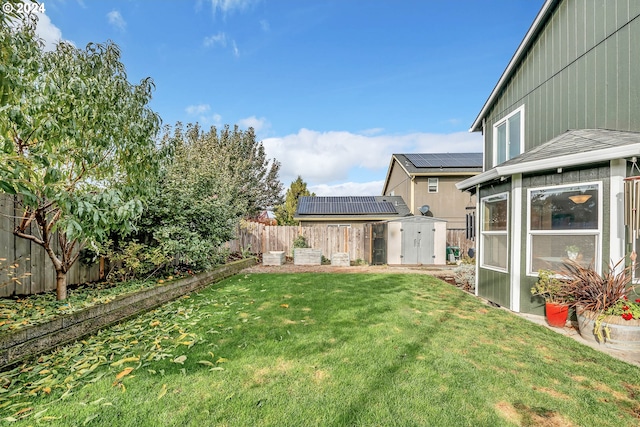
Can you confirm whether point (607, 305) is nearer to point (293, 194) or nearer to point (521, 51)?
point (521, 51)

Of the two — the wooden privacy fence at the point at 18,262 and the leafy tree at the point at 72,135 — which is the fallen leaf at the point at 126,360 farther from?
the wooden privacy fence at the point at 18,262

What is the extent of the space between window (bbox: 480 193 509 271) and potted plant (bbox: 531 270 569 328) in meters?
0.76

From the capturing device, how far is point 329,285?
7.18 meters

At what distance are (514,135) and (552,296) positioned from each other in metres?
4.22

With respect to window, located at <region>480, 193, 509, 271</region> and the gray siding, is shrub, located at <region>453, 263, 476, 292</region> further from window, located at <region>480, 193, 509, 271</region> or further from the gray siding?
the gray siding

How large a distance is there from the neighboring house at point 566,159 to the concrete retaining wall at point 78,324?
6399mm

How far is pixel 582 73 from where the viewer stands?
527 cm

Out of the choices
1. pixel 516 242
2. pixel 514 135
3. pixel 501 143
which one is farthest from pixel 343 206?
pixel 516 242

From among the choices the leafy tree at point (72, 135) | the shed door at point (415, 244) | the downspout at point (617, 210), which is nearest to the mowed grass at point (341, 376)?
the leafy tree at point (72, 135)

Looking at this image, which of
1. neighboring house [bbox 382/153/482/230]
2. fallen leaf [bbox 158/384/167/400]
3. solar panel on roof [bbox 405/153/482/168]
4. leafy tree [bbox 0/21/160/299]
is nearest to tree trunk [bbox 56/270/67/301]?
leafy tree [bbox 0/21/160/299]

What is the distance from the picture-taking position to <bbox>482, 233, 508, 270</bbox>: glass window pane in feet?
18.1

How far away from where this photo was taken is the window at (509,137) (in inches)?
266

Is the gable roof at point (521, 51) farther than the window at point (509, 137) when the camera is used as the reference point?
No

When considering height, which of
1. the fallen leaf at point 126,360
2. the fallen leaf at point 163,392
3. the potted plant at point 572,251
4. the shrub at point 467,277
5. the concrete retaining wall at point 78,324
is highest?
the potted plant at point 572,251
